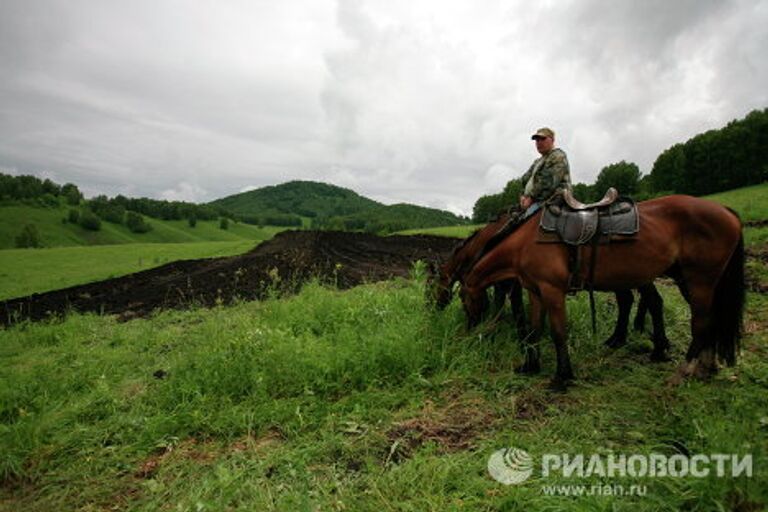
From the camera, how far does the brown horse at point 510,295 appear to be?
5477mm

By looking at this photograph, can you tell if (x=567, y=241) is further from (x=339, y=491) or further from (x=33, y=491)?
(x=33, y=491)

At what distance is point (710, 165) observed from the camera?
44031 mm

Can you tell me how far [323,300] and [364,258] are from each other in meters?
13.0

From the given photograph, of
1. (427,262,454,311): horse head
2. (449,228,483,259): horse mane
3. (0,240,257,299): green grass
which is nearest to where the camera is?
(449,228,483,259): horse mane

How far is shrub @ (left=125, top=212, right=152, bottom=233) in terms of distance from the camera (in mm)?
100938

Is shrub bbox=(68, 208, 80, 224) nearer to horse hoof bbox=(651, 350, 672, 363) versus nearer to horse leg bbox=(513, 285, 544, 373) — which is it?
horse leg bbox=(513, 285, 544, 373)

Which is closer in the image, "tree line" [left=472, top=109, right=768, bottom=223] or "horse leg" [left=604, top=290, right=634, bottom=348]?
"horse leg" [left=604, top=290, right=634, bottom=348]

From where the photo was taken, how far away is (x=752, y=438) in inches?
114

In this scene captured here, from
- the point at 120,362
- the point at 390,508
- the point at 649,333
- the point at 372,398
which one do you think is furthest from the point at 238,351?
the point at 649,333

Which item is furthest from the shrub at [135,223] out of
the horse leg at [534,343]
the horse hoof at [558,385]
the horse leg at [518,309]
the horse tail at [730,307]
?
the horse tail at [730,307]

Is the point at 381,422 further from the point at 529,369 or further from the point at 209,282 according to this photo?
the point at 209,282

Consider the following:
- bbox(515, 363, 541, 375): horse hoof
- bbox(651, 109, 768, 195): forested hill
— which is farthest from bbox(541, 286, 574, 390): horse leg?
bbox(651, 109, 768, 195): forested hill

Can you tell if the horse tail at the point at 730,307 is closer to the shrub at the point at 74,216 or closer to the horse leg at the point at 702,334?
the horse leg at the point at 702,334

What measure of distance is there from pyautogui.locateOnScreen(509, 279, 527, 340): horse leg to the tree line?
1355 inches
